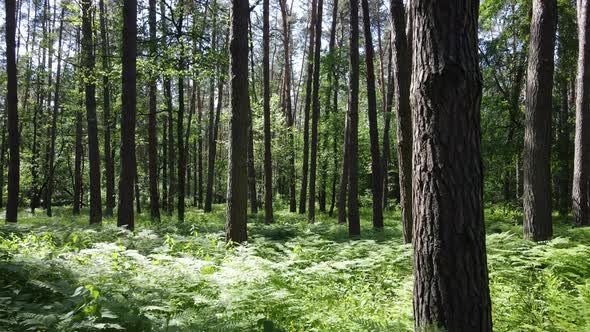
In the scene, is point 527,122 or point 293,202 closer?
point 527,122

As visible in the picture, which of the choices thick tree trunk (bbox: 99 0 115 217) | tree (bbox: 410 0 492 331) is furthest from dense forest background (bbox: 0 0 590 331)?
thick tree trunk (bbox: 99 0 115 217)

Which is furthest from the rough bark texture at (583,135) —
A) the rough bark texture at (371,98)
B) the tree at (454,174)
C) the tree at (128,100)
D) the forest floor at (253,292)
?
the tree at (128,100)

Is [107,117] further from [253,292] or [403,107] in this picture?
[253,292]

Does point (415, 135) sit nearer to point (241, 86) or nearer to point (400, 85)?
point (400, 85)

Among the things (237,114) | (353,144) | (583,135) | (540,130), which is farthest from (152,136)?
(583,135)

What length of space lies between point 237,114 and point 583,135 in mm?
9521

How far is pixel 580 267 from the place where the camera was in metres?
5.27

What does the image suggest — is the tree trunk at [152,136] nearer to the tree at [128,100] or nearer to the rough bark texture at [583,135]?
the tree at [128,100]

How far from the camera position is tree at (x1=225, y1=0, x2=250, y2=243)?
297 inches

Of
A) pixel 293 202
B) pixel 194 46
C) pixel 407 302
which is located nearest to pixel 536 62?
pixel 407 302

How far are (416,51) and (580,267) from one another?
4281 mm

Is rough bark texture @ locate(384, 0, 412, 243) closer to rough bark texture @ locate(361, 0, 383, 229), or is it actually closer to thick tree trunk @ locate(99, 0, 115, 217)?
rough bark texture @ locate(361, 0, 383, 229)

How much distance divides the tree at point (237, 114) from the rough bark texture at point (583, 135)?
9.15 metres

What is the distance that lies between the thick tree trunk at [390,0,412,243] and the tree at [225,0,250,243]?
2.88 metres
